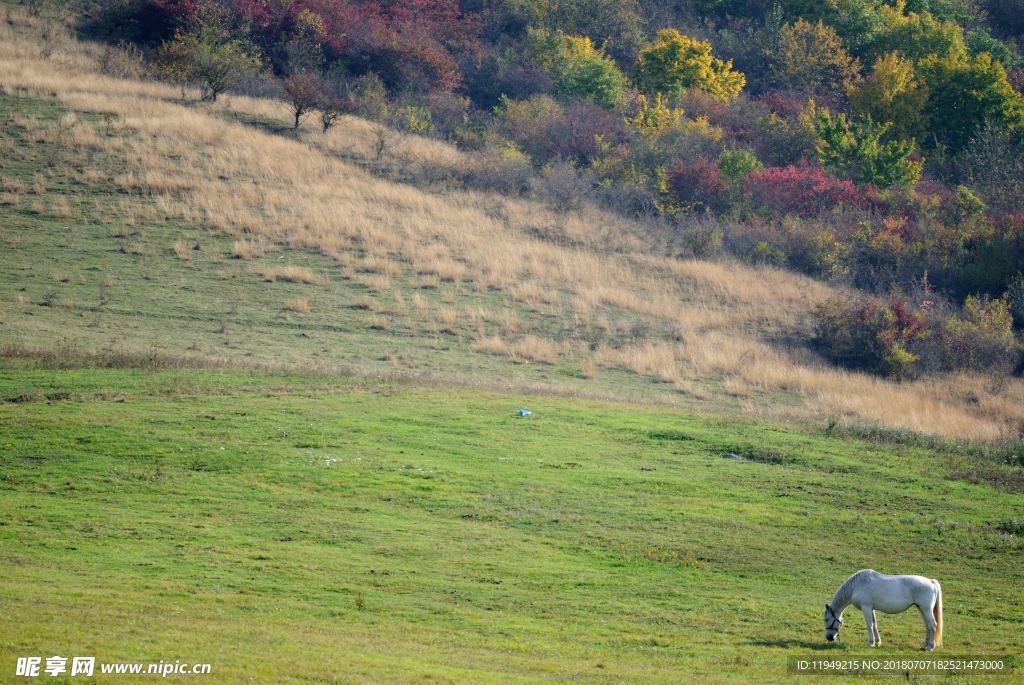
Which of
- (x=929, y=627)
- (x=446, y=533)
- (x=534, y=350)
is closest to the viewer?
(x=929, y=627)

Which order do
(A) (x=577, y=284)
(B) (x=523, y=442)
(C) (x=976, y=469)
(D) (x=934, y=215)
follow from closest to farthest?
(B) (x=523, y=442) → (C) (x=976, y=469) → (A) (x=577, y=284) → (D) (x=934, y=215)

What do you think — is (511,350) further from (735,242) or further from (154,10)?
(154,10)

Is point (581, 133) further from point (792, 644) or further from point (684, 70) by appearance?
point (792, 644)

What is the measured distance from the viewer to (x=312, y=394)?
25406mm

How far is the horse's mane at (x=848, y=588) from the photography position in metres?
13.0

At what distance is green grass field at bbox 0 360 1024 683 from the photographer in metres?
12.0

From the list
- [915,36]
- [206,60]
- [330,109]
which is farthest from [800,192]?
[206,60]

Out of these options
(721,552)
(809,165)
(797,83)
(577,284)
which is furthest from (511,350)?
(797,83)

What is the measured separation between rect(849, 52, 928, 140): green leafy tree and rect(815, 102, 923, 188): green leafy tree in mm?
5313

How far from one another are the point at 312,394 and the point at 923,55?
62.3 metres

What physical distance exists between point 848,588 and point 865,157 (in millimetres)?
51640

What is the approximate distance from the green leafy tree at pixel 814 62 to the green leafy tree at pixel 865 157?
46.5 ft

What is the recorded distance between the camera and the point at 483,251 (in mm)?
43625

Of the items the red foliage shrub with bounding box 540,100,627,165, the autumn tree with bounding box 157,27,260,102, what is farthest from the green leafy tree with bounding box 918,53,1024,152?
the autumn tree with bounding box 157,27,260,102
